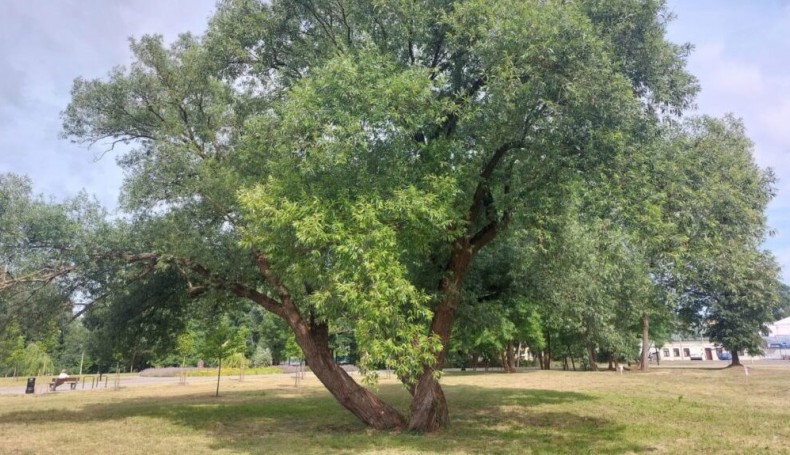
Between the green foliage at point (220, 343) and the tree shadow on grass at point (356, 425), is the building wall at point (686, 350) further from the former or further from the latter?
the green foliage at point (220, 343)

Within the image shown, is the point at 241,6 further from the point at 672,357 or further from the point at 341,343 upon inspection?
the point at 672,357

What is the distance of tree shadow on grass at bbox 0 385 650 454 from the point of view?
10.1 metres

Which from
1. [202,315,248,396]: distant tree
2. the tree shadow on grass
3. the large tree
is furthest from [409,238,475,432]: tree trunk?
[202,315,248,396]: distant tree

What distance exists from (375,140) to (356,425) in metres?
7.81

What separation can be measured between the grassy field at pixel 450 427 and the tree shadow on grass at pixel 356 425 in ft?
0.09

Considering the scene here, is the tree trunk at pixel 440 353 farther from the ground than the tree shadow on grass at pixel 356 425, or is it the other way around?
the tree trunk at pixel 440 353

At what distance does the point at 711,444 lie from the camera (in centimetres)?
977

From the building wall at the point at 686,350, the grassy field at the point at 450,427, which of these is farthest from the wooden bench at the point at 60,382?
the building wall at the point at 686,350

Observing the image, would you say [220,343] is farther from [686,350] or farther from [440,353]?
[686,350]

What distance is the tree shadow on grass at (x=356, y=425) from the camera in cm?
1012

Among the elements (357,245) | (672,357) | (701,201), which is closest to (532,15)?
(701,201)

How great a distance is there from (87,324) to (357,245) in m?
15.7

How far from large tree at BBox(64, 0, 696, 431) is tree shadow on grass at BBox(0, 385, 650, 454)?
4.36 ft

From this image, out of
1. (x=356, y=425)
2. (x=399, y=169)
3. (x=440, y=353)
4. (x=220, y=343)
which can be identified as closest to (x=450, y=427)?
(x=440, y=353)
